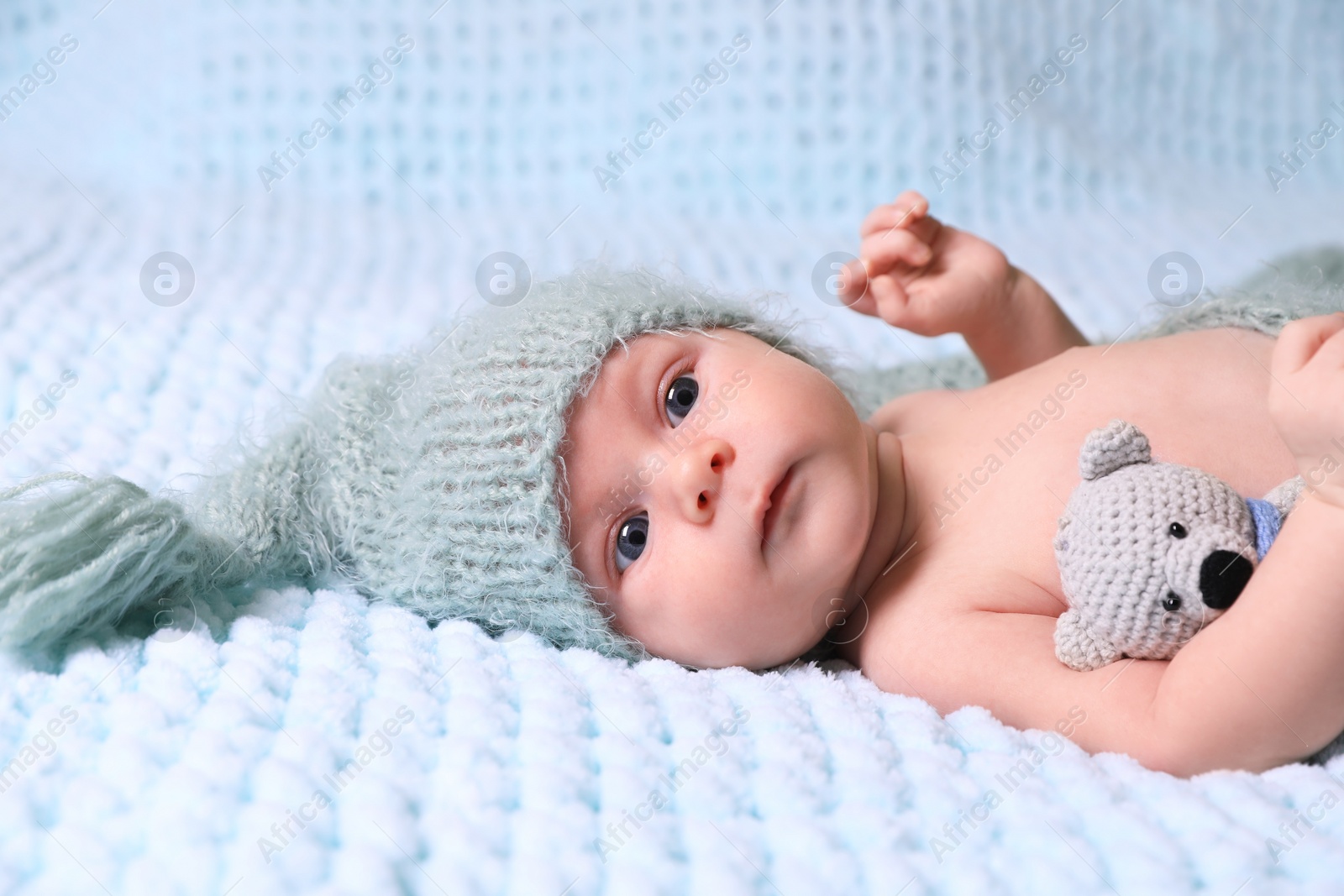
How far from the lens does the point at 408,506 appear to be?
3.82 ft

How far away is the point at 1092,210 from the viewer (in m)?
2.40

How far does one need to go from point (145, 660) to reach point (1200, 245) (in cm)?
201

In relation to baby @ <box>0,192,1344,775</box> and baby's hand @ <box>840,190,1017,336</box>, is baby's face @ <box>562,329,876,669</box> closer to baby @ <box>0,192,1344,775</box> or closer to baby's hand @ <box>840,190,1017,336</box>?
baby @ <box>0,192,1344,775</box>

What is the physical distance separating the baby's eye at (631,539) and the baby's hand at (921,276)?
0.49m

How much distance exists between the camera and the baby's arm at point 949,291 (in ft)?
4.73

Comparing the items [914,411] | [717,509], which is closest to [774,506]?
[717,509]

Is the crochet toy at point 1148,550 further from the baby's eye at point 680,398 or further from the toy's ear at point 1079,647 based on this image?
the baby's eye at point 680,398

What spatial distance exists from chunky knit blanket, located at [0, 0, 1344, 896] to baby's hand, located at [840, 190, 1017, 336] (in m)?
0.24

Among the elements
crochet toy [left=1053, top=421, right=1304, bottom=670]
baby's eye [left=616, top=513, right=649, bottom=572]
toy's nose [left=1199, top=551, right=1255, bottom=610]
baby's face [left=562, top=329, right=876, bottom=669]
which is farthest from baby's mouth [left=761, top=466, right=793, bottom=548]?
toy's nose [left=1199, top=551, right=1255, bottom=610]

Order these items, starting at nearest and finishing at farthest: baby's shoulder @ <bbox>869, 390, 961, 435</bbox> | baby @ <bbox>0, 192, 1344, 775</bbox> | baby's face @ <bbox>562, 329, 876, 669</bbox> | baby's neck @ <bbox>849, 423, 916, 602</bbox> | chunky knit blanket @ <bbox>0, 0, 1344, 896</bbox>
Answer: chunky knit blanket @ <bbox>0, 0, 1344, 896</bbox>, baby @ <bbox>0, 192, 1344, 775</bbox>, baby's face @ <bbox>562, 329, 876, 669</bbox>, baby's neck @ <bbox>849, 423, 916, 602</bbox>, baby's shoulder @ <bbox>869, 390, 961, 435</bbox>

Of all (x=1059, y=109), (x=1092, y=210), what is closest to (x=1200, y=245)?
(x=1092, y=210)

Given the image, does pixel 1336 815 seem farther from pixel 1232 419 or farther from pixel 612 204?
pixel 612 204

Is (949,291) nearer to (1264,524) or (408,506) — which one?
(1264,524)

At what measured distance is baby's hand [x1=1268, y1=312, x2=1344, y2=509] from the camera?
2.59ft
